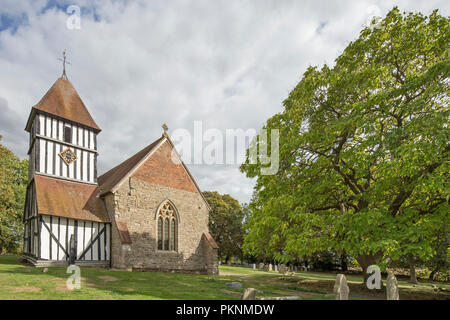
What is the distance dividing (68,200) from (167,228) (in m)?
6.89

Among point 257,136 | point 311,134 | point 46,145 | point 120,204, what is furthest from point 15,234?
point 311,134

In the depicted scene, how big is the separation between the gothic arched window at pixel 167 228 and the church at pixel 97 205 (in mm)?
71

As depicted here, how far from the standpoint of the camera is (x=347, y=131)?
12.1 m

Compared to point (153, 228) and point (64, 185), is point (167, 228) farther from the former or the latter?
point (64, 185)

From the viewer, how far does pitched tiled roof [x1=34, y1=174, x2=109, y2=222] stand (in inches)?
685

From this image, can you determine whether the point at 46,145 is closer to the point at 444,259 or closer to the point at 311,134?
the point at 311,134

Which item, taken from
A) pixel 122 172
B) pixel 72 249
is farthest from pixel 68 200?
pixel 122 172

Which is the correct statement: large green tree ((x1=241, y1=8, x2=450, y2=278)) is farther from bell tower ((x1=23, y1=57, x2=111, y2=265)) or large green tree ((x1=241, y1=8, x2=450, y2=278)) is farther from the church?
bell tower ((x1=23, y1=57, x2=111, y2=265))

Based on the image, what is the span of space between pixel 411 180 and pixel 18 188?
35.3 metres

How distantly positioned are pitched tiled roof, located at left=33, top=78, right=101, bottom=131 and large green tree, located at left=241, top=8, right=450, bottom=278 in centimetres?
1425

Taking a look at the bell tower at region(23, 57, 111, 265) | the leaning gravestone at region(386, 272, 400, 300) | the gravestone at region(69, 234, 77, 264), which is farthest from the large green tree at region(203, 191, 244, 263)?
the leaning gravestone at region(386, 272, 400, 300)

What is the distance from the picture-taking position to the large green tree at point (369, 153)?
9.22 meters

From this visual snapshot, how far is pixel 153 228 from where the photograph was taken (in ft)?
66.0

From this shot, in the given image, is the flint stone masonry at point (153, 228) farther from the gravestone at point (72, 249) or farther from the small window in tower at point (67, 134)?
the small window in tower at point (67, 134)
